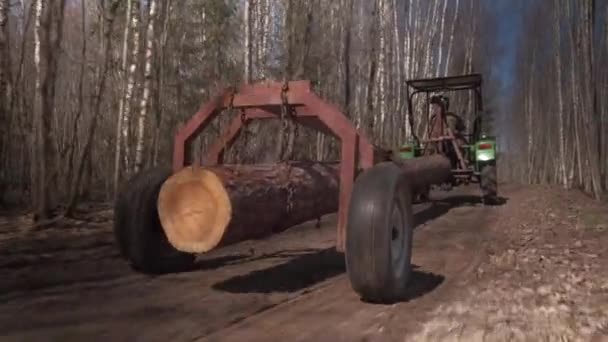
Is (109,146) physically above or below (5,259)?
above

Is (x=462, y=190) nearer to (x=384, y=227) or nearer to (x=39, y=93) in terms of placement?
(x=39, y=93)

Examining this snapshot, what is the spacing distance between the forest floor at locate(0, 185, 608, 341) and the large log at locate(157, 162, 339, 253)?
0.50m

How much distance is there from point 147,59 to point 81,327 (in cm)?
1160

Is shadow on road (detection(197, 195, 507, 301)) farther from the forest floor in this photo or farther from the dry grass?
the dry grass

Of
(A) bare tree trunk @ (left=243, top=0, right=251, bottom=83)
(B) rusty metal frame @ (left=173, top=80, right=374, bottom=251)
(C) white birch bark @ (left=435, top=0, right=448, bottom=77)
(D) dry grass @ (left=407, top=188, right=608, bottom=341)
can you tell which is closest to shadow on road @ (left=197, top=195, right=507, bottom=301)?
(D) dry grass @ (left=407, top=188, right=608, bottom=341)

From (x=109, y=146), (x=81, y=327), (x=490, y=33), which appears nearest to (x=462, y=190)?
(x=81, y=327)

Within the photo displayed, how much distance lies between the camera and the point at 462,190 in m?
17.3

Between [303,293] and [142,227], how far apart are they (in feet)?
5.46

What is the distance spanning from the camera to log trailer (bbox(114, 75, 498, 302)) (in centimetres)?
445

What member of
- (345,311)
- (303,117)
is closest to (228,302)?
(345,311)

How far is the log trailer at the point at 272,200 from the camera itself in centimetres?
445

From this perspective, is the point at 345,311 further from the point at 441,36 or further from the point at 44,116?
the point at 441,36

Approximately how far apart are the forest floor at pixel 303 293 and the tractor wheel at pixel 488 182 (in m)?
3.50

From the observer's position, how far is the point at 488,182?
1197 cm
